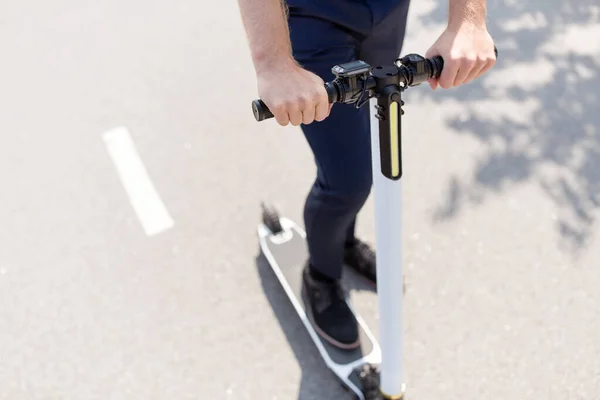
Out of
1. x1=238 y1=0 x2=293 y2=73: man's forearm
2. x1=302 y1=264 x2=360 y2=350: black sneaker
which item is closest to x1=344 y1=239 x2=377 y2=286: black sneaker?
x1=302 y1=264 x2=360 y2=350: black sneaker

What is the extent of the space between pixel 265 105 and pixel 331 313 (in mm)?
1188

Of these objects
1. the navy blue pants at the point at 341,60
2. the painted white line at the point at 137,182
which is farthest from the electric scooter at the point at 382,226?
the painted white line at the point at 137,182

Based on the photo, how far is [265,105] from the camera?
135 centimetres

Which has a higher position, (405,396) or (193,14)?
(193,14)

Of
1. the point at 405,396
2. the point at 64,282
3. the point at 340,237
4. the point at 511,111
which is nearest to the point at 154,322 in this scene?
the point at 64,282

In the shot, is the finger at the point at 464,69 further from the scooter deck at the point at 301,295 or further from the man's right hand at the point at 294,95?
the scooter deck at the point at 301,295

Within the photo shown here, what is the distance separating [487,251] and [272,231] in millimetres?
921

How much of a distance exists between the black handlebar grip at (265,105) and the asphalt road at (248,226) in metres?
1.23

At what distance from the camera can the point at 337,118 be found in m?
1.80

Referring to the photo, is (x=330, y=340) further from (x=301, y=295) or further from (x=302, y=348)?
(x=301, y=295)

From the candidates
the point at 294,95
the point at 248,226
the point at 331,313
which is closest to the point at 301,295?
the point at 331,313

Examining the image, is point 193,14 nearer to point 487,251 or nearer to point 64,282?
point 64,282

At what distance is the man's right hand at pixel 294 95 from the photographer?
1318 mm

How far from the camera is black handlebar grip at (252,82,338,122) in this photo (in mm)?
1328
